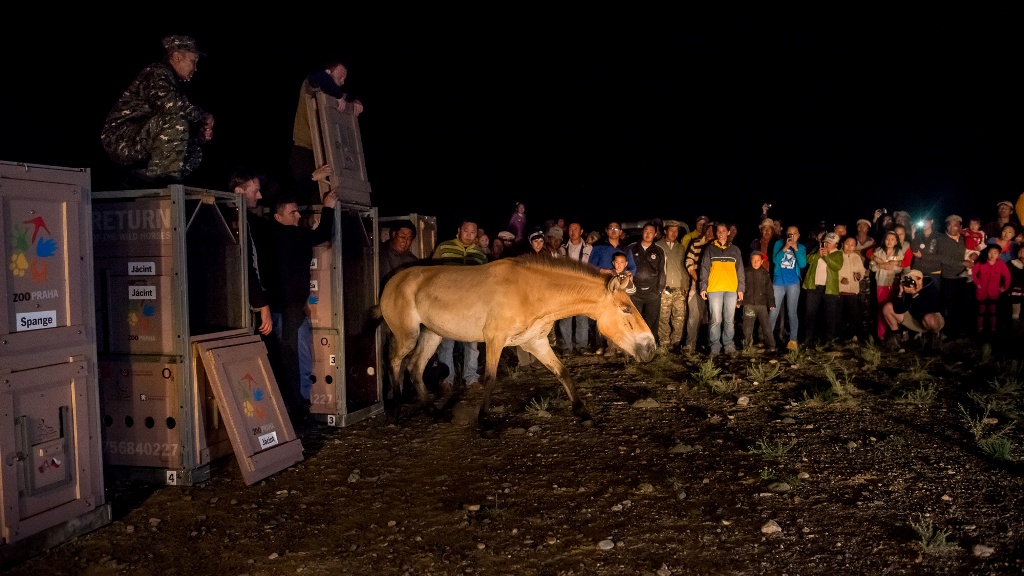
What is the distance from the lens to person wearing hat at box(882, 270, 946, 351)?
11.6 metres

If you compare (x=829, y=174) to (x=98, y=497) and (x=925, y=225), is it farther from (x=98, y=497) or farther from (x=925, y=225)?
(x=98, y=497)

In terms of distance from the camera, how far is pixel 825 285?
488 inches

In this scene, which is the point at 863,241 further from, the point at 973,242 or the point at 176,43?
the point at 176,43

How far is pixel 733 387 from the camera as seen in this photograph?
30.6ft

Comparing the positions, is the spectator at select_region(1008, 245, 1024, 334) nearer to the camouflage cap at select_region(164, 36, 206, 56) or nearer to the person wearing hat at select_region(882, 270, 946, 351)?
the person wearing hat at select_region(882, 270, 946, 351)

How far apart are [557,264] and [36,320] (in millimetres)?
5459

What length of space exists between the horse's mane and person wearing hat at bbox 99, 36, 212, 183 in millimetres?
3974

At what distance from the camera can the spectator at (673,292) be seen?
41.3 ft

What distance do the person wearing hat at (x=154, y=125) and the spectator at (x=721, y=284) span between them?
27.5 feet

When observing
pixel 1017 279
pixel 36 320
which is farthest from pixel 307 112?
pixel 1017 279

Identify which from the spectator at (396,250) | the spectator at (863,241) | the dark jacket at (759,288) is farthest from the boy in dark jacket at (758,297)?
the spectator at (396,250)

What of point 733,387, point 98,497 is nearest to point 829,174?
point 733,387

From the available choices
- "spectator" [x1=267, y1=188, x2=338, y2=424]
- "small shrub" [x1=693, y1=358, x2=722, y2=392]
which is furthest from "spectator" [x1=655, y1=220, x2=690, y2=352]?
"spectator" [x1=267, y1=188, x2=338, y2=424]

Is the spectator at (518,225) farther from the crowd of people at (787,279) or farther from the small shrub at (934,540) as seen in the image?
the small shrub at (934,540)
